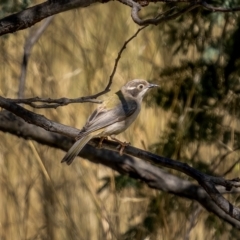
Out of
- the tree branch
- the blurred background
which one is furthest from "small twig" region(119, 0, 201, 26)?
the blurred background

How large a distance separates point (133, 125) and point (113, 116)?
1526mm

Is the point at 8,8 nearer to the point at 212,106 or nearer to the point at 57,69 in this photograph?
the point at 212,106

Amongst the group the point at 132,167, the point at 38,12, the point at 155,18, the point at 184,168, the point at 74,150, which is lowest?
the point at 132,167

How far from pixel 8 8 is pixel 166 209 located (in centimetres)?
181

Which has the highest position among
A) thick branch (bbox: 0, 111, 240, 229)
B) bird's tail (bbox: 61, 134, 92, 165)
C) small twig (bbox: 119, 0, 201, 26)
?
small twig (bbox: 119, 0, 201, 26)

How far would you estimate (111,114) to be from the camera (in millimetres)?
4207

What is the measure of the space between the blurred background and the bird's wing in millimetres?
661

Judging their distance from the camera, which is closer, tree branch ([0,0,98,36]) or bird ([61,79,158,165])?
tree branch ([0,0,98,36])

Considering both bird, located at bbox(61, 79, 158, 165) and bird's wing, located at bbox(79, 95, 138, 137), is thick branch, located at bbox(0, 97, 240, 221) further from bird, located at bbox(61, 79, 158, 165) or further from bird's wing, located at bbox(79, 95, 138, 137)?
bird's wing, located at bbox(79, 95, 138, 137)

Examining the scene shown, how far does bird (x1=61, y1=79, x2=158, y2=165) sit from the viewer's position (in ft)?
12.5

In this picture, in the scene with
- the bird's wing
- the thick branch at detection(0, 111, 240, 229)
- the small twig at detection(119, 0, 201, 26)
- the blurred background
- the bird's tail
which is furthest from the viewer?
the blurred background

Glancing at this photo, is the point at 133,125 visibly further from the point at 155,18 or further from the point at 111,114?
the point at 155,18

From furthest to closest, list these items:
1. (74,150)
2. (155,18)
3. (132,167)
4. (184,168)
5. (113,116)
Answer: (132,167)
(113,116)
(74,150)
(184,168)
(155,18)

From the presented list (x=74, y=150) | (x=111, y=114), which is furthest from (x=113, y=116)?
(x=74, y=150)
